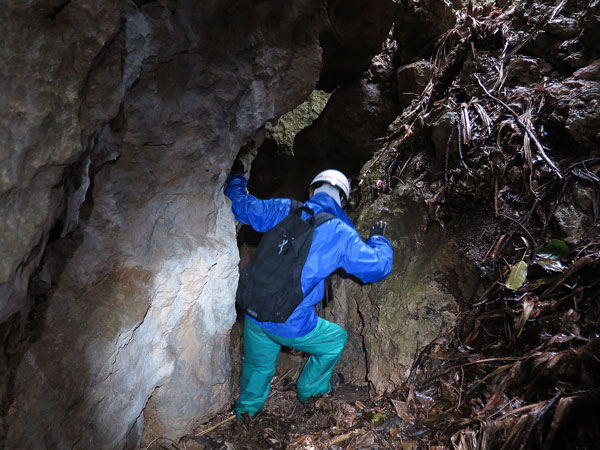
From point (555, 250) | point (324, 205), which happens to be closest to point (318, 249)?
point (324, 205)

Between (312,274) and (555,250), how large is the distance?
1925 millimetres

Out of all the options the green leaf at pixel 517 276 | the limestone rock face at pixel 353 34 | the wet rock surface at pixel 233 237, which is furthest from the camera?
the limestone rock face at pixel 353 34

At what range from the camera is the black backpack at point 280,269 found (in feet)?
9.84

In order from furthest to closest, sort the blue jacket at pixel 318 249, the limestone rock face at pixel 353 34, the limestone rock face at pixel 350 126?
the limestone rock face at pixel 350 126
the limestone rock face at pixel 353 34
the blue jacket at pixel 318 249

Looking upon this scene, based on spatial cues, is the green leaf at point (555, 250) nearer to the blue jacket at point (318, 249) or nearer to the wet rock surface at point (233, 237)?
the wet rock surface at point (233, 237)

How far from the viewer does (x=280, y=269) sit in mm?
3012

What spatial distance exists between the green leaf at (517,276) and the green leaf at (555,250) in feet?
0.54

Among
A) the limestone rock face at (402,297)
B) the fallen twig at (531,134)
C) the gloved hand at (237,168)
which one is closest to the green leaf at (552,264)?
the limestone rock face at (402,297)

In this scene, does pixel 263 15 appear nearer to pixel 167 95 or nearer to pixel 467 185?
pixel 167 95

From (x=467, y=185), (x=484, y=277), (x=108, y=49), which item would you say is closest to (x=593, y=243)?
(x=484, y=277)

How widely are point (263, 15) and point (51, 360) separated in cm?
285

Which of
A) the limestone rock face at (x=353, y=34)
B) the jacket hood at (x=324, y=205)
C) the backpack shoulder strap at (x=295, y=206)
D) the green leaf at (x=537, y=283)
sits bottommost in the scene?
the green leaf at (x=537, y=283)

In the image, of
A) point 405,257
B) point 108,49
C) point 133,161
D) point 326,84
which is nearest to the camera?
point 108,49

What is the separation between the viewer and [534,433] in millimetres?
2064
